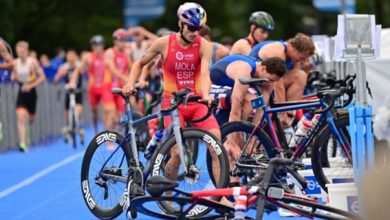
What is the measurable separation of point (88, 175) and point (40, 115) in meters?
14.9

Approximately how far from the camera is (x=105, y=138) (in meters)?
11.8

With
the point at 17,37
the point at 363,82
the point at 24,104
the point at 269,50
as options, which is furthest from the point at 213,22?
the point at 363,82

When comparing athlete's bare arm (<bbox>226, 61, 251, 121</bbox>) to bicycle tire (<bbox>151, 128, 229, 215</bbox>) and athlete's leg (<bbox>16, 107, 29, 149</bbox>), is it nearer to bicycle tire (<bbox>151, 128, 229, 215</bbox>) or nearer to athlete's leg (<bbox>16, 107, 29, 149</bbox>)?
bicycle tire (<bbox>151, 128, 229, 215</bbox>)

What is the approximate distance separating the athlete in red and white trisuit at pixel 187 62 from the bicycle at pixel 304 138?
0.46m

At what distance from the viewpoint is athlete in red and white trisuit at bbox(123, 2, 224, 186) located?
463 inches

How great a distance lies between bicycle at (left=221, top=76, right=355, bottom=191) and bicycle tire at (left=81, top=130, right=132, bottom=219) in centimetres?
108

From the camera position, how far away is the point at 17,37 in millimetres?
44656

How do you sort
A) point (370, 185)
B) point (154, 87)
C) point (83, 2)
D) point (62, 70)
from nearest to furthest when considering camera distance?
point (370, 185) → point (154, 87) → point (62, 70) → point (83, 2)

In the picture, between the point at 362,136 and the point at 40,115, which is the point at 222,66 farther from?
the point at 40,115

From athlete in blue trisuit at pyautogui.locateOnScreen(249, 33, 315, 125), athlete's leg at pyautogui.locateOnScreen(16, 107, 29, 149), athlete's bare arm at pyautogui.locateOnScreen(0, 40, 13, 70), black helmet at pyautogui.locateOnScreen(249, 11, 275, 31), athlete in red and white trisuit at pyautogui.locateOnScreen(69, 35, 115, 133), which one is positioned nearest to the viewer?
athlete in blue trisuit at pyautogui.locateOnScreen(249, 33, 315, 125)

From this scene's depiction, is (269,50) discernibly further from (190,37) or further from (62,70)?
(62,70)

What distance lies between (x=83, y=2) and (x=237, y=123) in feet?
129

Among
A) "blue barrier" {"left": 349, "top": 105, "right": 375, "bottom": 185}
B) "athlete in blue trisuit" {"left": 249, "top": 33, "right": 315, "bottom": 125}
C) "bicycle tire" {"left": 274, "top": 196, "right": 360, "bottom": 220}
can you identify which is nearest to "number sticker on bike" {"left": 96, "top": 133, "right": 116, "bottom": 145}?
"blue barrier" {"left": 349, "top": 105, "right": 375, "bottom": 185}

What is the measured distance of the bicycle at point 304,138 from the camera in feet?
38.1
